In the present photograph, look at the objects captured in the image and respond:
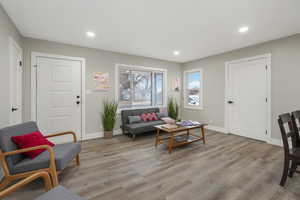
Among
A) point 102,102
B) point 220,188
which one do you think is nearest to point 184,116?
point 102,102

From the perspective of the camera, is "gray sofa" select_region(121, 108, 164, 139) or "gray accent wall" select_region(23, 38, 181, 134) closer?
"gray accent wall" select_region(23, 38, 181, 134)

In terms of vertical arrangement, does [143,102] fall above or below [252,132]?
above

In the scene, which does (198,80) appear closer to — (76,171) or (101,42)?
(101,42)

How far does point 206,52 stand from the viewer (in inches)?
165

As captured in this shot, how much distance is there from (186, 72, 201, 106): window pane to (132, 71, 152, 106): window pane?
160cm

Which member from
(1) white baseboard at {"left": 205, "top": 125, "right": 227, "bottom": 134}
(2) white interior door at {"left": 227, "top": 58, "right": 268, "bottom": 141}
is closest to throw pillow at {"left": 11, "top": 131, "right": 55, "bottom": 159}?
(1) white baseboard at {"left": 205, "top": 125, "right": 227, "bottom": 134}

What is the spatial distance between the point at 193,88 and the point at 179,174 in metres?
3.73

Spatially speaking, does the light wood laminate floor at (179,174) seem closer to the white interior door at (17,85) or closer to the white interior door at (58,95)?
the white interior door at (58,95)

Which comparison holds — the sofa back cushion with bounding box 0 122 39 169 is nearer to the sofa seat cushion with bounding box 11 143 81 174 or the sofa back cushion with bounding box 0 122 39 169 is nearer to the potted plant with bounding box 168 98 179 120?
the sofa seat cushion with bounding box 11 143 81 174

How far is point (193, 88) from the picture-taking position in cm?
522

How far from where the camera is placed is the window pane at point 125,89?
432cm

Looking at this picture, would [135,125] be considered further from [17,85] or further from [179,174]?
[17,85]

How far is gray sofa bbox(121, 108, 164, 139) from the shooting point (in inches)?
142

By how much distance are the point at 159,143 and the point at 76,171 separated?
184 cm
